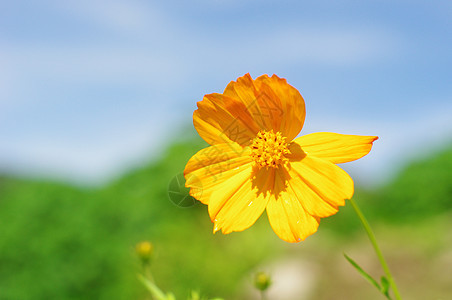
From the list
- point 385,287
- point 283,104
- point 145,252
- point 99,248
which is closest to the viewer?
point 385,287

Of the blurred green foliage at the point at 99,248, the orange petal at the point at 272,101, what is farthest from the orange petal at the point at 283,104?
the blurred green foliage at the point at 99,248

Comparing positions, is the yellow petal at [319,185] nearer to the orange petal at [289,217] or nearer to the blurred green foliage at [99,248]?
the orange petal at [289,217]

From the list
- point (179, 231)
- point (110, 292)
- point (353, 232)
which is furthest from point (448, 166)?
point (110, 292)

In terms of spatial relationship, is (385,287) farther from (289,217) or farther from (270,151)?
(270,151)

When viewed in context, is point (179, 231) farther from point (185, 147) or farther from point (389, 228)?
point (389, 228)

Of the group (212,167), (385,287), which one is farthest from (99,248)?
(385,287)
